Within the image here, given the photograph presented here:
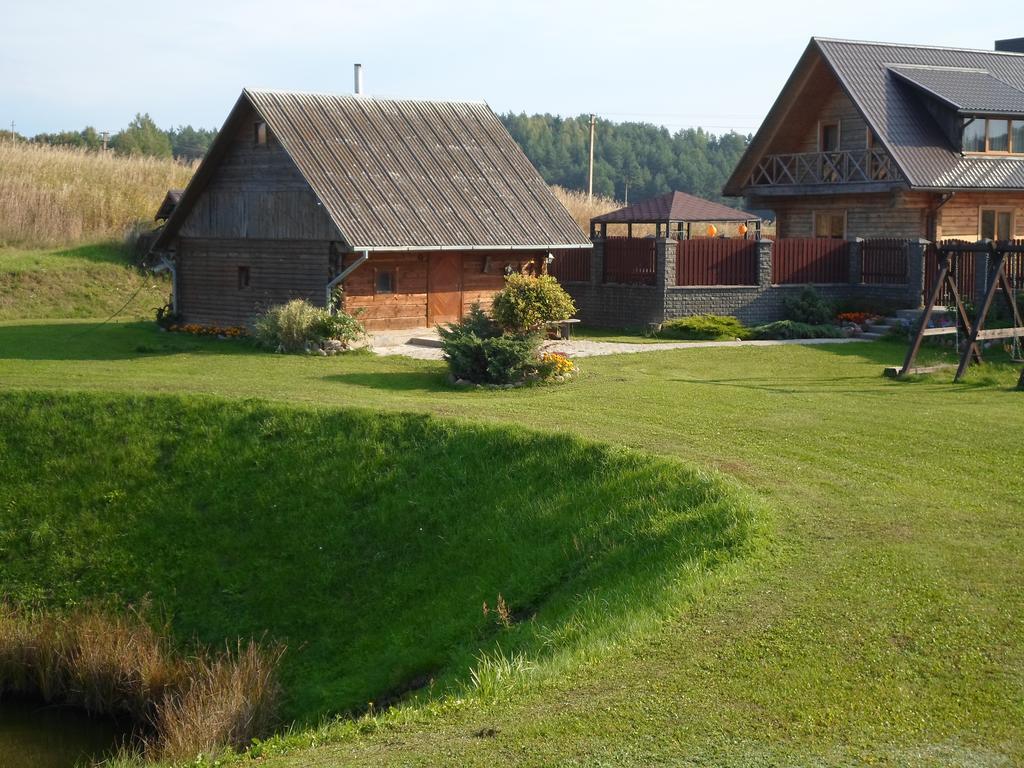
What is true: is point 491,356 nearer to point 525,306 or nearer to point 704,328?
point 525,306

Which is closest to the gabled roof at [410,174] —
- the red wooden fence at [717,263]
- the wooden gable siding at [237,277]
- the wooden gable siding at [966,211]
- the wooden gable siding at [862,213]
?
the wooden gable siding at [237,277]

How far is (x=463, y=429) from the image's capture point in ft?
54.3

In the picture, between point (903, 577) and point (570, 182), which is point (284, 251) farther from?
point (570, 182)

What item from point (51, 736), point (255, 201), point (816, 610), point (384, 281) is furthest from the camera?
point (255, 201)

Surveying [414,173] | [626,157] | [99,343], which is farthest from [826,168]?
[626,157]

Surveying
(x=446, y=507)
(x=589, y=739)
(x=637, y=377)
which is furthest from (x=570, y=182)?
(x=589, y=739)

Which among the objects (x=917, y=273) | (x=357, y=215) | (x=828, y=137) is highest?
(x=828, y=137)

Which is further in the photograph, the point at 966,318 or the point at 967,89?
the point at 967,89

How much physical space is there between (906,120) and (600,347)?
13319 millimetres

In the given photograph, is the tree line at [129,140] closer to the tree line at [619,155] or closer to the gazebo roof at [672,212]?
the tree line at [619,155]

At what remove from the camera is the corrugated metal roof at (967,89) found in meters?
33.1

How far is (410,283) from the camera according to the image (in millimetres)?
27766

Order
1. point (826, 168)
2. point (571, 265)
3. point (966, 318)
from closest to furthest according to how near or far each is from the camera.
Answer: point (966, 318) → point (571, 265) → point (826, 168)

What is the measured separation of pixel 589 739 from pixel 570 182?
334 ft
